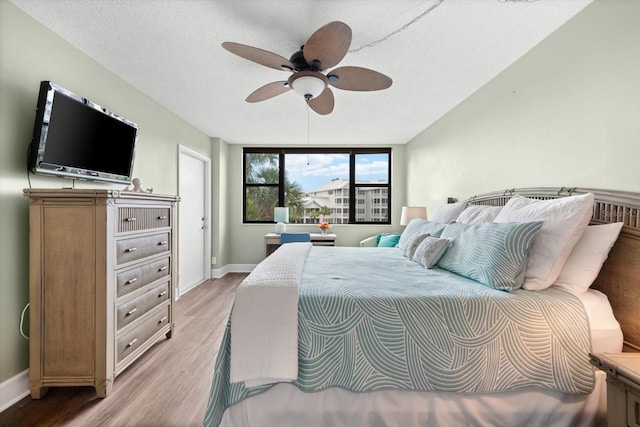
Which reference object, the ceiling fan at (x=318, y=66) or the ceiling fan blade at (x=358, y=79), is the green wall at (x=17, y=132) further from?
the ceiling fan blade at (x=358, y=79)

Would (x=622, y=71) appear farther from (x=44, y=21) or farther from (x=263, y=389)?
(x=44, y=21)

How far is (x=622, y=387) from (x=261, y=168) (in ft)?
16.9

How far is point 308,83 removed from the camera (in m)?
1.99

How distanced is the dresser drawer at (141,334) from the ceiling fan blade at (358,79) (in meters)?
2.27

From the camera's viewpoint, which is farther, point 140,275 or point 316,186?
point 316,186

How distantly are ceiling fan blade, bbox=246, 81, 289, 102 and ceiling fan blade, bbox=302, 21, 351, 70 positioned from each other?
0.39m

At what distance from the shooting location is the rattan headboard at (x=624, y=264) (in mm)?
1383

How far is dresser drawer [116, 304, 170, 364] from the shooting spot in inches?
75.3

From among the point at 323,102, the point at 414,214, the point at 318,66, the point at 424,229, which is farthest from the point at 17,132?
the point at 414,214

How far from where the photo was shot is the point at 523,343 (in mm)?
1301

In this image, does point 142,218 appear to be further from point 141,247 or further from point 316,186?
point 316,186

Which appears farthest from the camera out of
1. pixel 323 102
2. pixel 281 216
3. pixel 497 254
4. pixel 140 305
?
pixel 281 216

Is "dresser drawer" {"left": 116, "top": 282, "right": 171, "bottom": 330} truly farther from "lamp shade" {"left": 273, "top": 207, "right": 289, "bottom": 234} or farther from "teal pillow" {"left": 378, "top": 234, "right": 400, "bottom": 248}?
"teal pillow" {"left": 378, "top": 234, "right": 400, "bottom": 248}

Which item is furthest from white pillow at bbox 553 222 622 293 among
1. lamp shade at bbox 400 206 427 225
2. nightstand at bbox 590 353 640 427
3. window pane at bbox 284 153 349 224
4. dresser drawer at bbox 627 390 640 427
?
window pane at bbox 284 153 349 224
